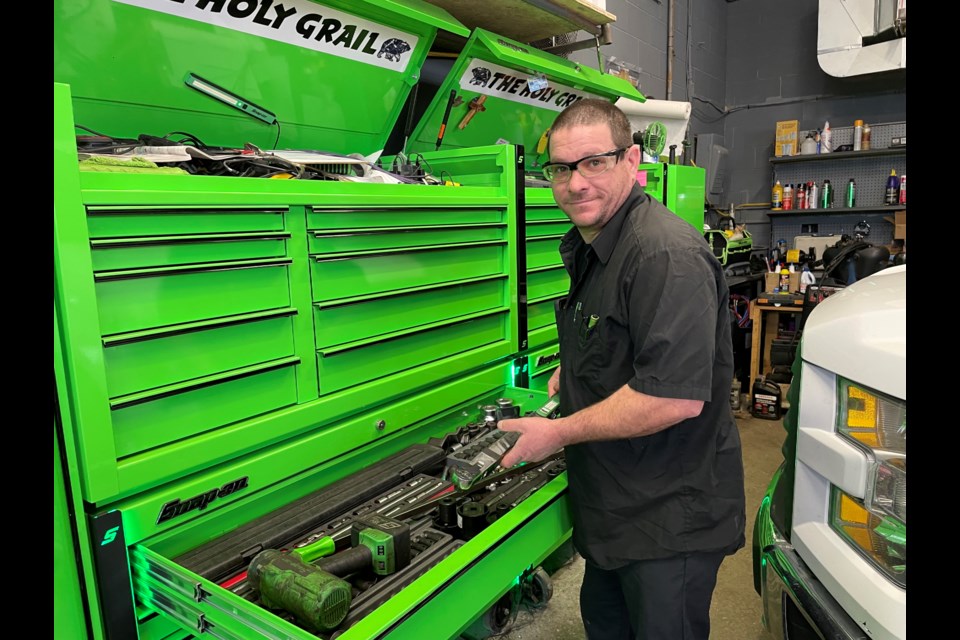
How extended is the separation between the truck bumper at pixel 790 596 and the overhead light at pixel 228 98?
62.7 inches

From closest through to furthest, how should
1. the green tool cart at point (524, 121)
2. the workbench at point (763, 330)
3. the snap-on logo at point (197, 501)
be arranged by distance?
the snap-on logo at point (197, 501)
the green tool cart at point (524, 121)
the workbench at point (763, 330)

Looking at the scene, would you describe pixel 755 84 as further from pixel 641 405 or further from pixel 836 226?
pixel 641 405

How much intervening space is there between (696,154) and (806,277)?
181 centimetres

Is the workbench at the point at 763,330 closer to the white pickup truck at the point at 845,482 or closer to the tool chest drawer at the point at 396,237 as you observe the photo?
the tool chest drawer at the point at 396,237

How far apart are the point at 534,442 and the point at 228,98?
1178 millimetres

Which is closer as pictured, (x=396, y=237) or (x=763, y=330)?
(x=396, y=237)

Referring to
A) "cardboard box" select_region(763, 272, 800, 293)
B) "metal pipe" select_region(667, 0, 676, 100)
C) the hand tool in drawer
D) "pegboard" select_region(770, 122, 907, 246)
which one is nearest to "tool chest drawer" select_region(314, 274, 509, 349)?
the hand tool in drawer

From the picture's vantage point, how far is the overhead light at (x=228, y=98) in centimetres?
146

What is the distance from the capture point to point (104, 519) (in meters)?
1.00

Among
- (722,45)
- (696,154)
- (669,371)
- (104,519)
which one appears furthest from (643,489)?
(722,45)

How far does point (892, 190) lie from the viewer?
16.6 ft

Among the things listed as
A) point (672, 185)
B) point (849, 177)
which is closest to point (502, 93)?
point (672, 185)

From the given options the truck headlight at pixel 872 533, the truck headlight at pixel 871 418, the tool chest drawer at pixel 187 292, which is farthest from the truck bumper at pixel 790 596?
the tool chest drawer at pixel 187 292

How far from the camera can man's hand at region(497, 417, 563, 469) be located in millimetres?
1176
